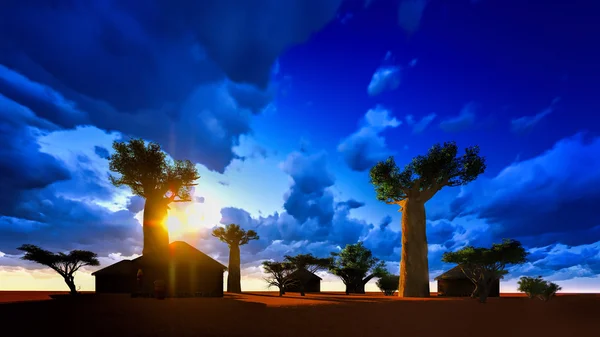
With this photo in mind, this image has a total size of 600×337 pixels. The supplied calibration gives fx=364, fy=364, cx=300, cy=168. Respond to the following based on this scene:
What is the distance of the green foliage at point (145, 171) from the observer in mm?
38469

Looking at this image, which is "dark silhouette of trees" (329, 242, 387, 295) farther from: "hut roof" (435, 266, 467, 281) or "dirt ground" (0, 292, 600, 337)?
"dirt ground" (0, 292, 600, 337)

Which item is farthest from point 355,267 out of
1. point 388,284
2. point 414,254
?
point 414,254

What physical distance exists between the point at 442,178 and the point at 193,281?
27416 millimetres

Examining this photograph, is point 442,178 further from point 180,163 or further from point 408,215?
point 180,163

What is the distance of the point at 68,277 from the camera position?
141 ft

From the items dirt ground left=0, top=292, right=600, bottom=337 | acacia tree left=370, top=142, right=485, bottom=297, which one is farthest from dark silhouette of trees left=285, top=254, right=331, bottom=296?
dirt ground left=0, top=292, right=600, bottom=337

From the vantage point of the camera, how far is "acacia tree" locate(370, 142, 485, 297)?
123 feet

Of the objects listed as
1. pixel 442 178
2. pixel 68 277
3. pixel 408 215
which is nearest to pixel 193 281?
pixel 68 277

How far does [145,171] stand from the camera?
1516 inches

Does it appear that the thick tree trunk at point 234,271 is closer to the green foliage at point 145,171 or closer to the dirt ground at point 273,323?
the green foliage at point 145,171

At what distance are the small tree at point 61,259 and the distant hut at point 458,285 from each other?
152ft

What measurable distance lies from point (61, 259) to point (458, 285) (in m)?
50.3

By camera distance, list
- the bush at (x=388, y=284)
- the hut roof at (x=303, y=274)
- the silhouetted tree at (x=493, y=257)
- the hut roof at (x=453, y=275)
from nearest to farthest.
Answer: the silhouetted tree at (x=493, y=257) < the hut roof at (x=453, y=275) < the hut roof at (x=303, y=274) < the bush at (x=388, y=284)

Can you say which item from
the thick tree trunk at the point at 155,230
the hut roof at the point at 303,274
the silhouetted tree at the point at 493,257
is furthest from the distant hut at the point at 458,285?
the thick tree trunk at the point at 155,230
